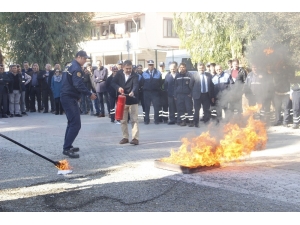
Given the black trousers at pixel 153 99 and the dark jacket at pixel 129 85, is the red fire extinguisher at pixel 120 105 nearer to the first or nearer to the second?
the dark jacket at pixel 129 85

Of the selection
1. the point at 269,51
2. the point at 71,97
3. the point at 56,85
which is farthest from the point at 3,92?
the point at 269,51

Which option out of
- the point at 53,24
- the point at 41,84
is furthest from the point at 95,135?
the point at 53,24

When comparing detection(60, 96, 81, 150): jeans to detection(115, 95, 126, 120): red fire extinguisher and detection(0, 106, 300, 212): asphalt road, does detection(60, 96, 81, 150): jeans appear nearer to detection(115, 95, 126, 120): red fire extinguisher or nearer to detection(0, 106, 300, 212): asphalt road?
detection(0, 106, 300, 212): asphalt road

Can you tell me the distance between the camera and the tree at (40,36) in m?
25.3

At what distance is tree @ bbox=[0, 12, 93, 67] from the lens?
83.0ft

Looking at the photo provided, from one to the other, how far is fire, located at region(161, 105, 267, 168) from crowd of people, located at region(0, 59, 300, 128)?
1.37m

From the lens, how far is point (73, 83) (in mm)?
8508

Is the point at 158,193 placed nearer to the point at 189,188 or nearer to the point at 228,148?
the point at 189,188

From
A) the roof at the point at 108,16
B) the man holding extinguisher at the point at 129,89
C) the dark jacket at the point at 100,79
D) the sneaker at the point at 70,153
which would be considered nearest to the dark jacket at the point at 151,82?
the dark jacket at the point at 100,79

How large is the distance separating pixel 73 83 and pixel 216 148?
Answer: 313 centimetres

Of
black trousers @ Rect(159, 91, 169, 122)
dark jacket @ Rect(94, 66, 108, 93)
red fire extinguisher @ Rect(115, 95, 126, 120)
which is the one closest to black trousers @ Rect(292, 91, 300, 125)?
black trousers @ Rect(159, 91, 169, 122)

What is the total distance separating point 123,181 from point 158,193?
88 cm

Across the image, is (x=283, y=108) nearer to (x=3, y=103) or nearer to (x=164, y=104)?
(x=164, y=104)

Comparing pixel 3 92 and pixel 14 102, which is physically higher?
pixel 3 92
